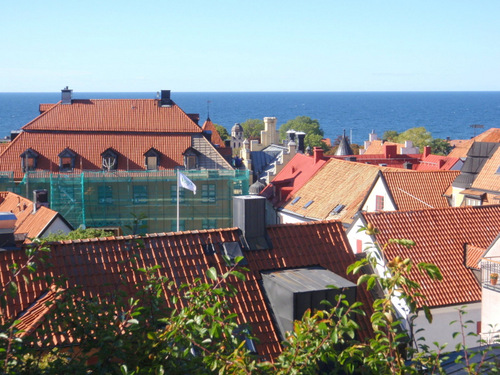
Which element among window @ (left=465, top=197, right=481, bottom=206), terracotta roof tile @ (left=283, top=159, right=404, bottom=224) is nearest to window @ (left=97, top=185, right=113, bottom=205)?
terracotta roof tile @ (left=283, top=159, right=404, bottom=224)

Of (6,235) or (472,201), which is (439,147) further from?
(6,235)

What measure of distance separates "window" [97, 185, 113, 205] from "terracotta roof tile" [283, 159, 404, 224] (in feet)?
32.8

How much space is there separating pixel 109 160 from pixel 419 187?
19603 millimetres

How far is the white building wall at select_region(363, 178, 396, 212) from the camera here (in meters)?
30.0

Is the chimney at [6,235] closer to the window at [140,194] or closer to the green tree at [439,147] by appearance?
the window at [140,194]

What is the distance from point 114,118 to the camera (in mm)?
46438

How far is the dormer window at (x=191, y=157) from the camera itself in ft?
146

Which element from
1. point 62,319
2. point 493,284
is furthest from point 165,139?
point 62,319

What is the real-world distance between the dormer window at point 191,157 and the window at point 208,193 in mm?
1462

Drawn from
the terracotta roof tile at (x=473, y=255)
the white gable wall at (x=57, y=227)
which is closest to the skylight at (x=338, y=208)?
the white gable wall at (x=57, y=227)

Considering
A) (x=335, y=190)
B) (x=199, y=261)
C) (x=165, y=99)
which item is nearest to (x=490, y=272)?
(x=199, y=261)

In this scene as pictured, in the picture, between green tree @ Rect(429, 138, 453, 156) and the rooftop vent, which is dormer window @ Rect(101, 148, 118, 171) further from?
green tree @ Rect(429, 138, 453, 156)

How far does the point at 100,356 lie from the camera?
598cm

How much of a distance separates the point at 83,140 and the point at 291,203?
44.5 ft
